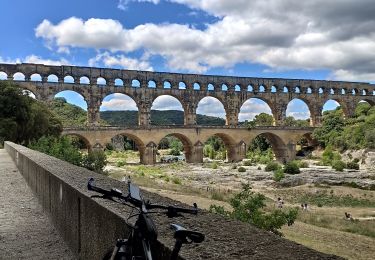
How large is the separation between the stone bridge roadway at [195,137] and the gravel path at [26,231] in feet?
121

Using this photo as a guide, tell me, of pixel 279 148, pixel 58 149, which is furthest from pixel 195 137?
pixel 58 149

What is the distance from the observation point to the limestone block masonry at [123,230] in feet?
7.34

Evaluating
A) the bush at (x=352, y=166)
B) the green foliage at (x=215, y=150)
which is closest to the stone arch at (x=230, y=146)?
the green foliage at (x=215, y=150)

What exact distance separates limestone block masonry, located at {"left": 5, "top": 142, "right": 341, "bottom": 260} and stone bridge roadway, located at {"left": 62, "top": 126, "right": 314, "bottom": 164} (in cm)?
4004

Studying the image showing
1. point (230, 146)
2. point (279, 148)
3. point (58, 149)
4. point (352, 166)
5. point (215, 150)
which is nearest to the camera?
point (58, 149)

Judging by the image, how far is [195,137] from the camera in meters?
51.2

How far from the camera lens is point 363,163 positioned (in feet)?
152

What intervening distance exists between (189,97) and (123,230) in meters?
51.9

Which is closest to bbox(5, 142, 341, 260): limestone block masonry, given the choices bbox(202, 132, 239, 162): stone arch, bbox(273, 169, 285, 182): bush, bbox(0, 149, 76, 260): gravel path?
bbox(0, 149, 76, 260): gravel path

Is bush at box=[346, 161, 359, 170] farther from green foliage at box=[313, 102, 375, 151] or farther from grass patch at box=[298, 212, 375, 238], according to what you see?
grass patch at box=[298, 212, 375, 238]

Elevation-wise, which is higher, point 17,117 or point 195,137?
point 17,117

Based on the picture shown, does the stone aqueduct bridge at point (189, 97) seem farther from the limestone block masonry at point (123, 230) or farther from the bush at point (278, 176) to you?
the limestone block masonry at point (123, 230)

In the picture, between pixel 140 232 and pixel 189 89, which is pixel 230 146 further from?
pixel 140 232

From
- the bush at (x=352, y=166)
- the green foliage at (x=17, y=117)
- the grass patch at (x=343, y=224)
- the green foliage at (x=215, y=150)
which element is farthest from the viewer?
the green foliage at (x=215, y=150)
